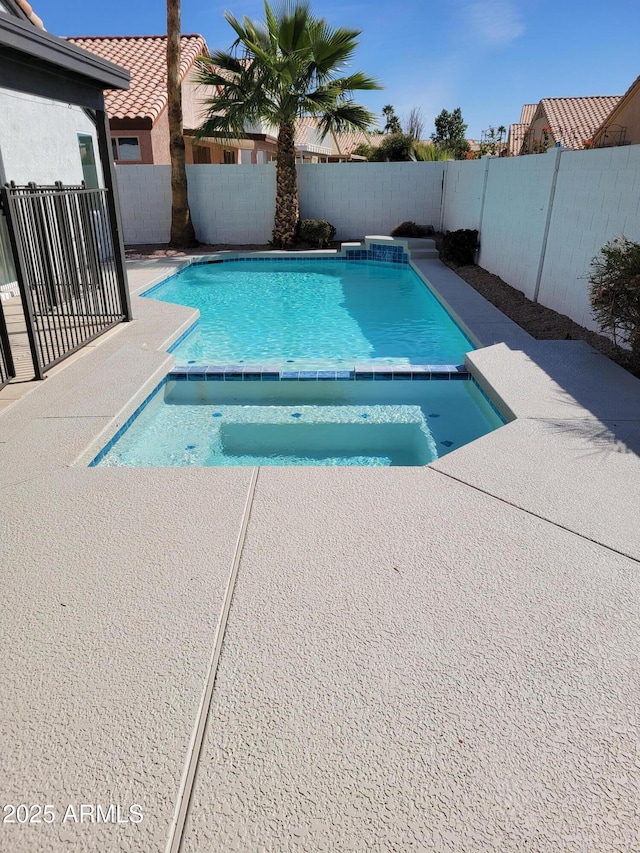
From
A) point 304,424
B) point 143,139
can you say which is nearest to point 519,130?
point 143,139

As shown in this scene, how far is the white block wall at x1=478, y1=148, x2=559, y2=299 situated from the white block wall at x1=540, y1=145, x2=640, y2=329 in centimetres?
44

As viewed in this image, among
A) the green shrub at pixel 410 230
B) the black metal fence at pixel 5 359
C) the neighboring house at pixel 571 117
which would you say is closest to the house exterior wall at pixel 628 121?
the neighboring house at pixel 571 117

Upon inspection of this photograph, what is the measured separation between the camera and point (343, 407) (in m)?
5.84

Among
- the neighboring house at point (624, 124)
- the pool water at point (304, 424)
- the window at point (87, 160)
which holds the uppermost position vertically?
the neighboring house at point (624, 124)

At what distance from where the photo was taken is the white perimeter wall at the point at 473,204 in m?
6.87

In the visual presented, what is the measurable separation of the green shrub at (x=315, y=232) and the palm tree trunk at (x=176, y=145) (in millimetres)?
2772

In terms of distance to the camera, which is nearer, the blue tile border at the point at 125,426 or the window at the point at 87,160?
the blue tile border at the point at 125,426

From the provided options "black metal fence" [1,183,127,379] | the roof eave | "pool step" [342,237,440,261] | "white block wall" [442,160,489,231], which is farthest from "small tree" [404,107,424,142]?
"black metal fence" [1,183,127,379]

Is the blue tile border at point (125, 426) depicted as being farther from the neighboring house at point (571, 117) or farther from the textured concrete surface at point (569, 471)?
the neighboring house at point (571, 117)

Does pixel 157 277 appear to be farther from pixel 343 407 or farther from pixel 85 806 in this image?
pixel 85 806

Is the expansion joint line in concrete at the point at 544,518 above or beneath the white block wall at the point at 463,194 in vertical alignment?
beneath

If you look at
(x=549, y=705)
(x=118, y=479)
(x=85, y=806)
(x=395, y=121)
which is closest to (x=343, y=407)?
(x=118, y=479)

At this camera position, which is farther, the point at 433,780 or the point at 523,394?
the point at 523,394

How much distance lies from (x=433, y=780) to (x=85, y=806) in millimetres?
1029
